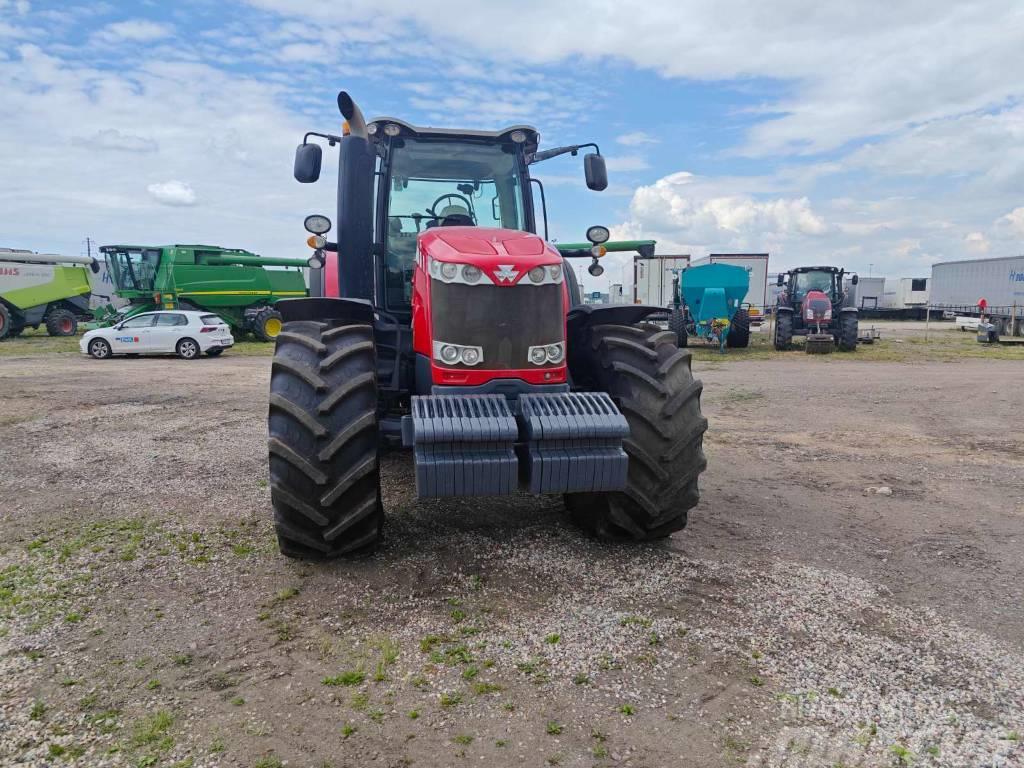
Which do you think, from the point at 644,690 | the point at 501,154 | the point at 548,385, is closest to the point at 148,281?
the point at 501,154

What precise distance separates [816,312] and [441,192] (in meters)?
18.2

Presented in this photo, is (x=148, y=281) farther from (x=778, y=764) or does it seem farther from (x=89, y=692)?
(x=778, y=764)

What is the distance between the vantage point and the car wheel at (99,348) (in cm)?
1883

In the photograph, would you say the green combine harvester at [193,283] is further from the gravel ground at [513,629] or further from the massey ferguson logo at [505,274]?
the massey ferguson logo at [505,274]

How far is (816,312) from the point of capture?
20.9m

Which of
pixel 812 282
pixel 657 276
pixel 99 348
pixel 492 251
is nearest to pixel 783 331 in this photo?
pixel 812 282

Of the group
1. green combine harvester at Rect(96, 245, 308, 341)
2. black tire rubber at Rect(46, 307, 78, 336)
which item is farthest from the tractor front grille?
black tire rubber at Rect(46, 307, 78, 336)

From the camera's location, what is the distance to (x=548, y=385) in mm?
4293

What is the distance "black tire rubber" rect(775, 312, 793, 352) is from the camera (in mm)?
20531

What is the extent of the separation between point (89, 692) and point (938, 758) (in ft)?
11.0

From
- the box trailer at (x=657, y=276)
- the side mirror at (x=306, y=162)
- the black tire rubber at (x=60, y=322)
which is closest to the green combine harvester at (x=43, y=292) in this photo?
the black tire rubber at (x=60, y=322)

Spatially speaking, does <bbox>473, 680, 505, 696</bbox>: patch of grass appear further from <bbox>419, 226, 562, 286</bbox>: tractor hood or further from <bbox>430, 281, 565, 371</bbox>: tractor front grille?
<bbox>419, 226, 562, 286</bbox>: tractor hood

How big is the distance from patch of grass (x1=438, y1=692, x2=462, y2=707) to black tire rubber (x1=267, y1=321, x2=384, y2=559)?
1293mm

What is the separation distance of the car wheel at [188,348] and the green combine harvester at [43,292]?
10.3 m
